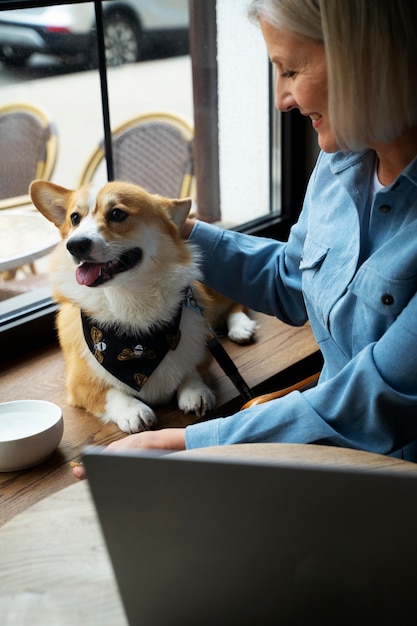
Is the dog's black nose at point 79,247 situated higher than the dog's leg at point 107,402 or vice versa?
the dog's black nose at point 79,247

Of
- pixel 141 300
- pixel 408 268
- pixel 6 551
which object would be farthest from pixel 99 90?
pixel 6 551

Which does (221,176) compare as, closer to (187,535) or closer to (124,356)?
(124,356)

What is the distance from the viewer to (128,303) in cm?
152

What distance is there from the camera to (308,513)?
1.79 feet

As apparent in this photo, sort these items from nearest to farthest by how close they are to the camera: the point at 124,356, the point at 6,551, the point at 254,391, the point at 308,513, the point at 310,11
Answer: the point at 308,513, the point at 6,551, the point at 310,11, the point at 124,356, the point at 254,391

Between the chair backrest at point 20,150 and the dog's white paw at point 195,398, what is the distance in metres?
0.80

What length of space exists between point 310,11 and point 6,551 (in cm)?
83

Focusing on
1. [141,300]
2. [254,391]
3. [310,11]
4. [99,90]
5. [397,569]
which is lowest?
[254,391]

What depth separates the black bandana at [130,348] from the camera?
60.0 inches

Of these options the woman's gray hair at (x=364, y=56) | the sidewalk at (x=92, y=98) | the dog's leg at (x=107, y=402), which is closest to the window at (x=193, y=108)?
the sidewalk at (x=92, y=98)

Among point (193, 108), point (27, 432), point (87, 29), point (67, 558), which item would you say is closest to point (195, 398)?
point (27, 432)

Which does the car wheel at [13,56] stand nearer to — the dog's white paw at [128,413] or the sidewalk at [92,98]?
the sidewalk at [92,98]

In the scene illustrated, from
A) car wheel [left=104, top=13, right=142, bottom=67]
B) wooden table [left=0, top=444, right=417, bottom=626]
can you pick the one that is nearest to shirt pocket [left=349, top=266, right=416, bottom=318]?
wooden table [left=0, top=444, right=417, bottom=626]

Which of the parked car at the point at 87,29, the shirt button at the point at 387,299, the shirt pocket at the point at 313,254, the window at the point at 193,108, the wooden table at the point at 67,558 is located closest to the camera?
the wooden table at the point at 67,558
